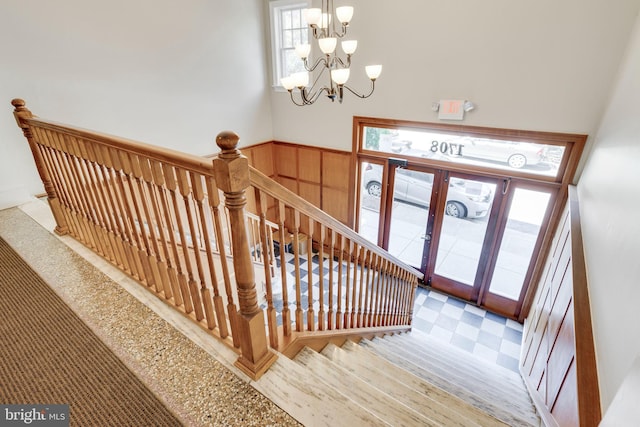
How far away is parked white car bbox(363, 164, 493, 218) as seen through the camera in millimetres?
4344

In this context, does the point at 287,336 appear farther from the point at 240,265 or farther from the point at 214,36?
the point at 214,36

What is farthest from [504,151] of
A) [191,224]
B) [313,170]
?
[191,224]

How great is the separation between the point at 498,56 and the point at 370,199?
8.91ft

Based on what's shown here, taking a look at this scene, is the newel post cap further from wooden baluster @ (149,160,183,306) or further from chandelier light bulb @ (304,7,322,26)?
chandelier light bulb @ (304,7,322,26)

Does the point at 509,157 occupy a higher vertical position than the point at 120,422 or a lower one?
higher

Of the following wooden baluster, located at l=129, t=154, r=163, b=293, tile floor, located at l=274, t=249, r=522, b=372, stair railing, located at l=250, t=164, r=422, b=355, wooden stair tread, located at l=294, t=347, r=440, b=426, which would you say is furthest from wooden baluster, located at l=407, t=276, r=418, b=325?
wooden baluster, located at l=129, t=154, r=163, b=293

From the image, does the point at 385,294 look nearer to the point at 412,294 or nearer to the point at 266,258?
the point at 412,294

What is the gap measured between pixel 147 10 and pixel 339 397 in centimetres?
459

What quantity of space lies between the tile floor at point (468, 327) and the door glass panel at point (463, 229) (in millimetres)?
429

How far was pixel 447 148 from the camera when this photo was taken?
14.3 ft

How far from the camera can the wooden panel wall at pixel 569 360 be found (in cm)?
115

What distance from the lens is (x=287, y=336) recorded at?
1765 millimetres

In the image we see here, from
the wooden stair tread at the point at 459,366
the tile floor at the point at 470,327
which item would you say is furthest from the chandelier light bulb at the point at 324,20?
the tile floor at the point at 470,327

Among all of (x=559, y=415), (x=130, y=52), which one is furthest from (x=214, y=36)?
(x=559, y=415)
